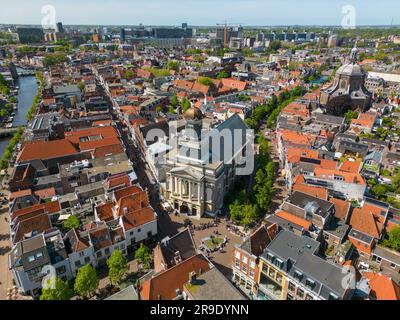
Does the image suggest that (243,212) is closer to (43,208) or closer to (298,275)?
(298,275)

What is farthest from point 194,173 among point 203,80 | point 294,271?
point 203,80

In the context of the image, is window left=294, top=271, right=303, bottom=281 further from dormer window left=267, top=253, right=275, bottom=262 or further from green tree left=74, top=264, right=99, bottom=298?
green tree left=74, top=264, right=99, bottom=298

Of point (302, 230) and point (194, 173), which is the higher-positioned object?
point (194, 173)

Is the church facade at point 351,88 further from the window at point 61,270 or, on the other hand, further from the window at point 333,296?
the window at point 61,270

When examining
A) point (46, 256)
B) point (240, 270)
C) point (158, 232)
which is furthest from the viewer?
point (158, 232)

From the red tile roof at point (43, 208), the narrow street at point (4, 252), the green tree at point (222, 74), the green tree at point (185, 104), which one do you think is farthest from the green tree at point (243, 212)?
the green tree at point (222, 74)

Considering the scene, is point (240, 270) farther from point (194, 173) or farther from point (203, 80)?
point (203, 80)

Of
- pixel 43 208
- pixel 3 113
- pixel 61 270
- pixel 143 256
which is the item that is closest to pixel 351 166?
pixel 143 256
